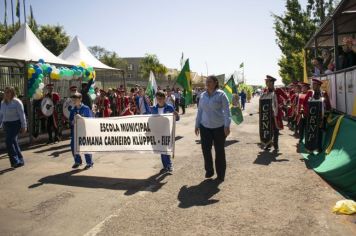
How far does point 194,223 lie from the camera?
491 centimetres

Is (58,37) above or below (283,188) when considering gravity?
above

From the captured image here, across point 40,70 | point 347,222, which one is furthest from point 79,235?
point 40,70

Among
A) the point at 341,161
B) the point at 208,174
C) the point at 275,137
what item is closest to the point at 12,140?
the point at 208,174

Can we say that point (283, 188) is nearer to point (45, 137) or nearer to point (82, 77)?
point (45, 137)

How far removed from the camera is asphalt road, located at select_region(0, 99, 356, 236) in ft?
15.8

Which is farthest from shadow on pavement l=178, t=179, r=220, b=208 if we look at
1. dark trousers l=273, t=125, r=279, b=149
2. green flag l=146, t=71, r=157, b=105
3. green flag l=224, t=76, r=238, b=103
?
green flag l=224, t=76, r=238, b=103

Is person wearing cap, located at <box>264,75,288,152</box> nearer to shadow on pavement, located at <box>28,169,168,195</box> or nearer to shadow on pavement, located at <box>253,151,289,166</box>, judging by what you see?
shadow on pavement, located at <box>253,151,289,166</box>

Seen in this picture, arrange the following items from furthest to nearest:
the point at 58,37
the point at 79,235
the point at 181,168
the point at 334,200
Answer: the point at 58,37 < the point at 181,168 < the point at 334,200 < the point at 79,235

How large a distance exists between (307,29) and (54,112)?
20787mm

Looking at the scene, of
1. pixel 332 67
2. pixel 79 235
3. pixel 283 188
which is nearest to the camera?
pixel 79 235

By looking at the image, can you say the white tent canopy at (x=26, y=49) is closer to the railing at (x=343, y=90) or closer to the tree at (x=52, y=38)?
the railing at (x=343, y=90)

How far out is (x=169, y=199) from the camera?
6027 mm

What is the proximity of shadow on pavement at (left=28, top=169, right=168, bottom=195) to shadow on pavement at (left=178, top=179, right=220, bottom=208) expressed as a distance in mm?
599

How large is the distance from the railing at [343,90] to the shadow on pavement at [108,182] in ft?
14.1
